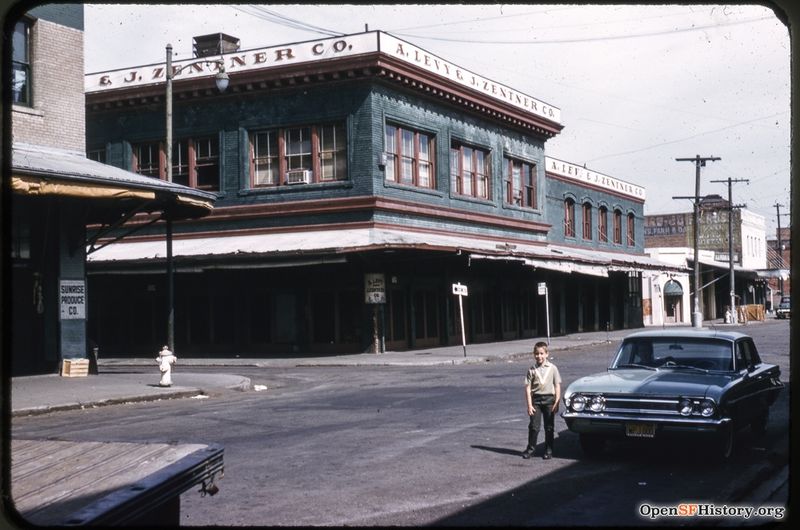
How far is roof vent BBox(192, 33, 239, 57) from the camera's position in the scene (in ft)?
127

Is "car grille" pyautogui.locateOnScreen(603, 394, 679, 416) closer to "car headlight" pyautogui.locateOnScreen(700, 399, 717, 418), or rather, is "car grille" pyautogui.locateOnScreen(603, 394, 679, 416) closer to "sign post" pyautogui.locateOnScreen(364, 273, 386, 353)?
"car headlight" pyautogui.locateOnScreen(700, 399, 717, 418)

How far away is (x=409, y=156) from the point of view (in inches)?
1406

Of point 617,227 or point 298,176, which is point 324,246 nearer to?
point 298,176

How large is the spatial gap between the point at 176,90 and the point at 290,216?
7.09m

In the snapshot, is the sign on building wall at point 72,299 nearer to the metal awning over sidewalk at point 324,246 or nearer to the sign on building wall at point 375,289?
the metal awning over sidewalk at point 324,246

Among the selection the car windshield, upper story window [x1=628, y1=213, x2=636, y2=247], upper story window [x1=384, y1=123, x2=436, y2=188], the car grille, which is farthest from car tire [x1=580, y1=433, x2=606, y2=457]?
upper story window [x1=628, y1=213, x2=636, y2=247]

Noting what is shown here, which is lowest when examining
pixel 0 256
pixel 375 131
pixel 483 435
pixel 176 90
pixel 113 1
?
pixel 483 435

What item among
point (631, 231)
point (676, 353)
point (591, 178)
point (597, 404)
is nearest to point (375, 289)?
point (676, 353)

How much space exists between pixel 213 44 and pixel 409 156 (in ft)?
33.7

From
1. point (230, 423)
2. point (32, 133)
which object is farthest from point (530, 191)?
point (230, 423)

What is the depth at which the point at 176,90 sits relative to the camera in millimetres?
36344

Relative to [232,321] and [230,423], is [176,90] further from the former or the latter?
[230,423]

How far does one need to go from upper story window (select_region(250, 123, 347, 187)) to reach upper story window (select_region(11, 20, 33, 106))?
14.3m

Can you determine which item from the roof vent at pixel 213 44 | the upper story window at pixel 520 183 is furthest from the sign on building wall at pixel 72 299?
the upper story window at pixel 520 183
